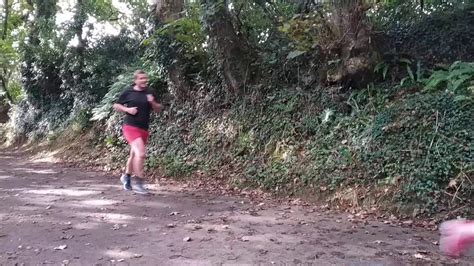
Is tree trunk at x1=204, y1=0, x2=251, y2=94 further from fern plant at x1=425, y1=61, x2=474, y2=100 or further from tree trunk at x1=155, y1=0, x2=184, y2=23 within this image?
fern plant at x1=425, y1=61, x2=474, y2=100

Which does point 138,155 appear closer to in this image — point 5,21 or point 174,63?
point 174,63

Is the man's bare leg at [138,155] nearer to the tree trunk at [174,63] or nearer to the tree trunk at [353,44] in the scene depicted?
the tree trunk at [353,44]

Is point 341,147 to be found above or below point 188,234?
above

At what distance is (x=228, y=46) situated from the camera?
10.3 meters

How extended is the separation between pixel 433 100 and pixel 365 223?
105 inches

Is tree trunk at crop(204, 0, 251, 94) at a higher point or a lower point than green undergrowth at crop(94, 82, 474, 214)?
higher

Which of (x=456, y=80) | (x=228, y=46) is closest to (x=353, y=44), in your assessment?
(x=456, y=80)

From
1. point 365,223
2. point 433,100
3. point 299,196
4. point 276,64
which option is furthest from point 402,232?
point 276,64

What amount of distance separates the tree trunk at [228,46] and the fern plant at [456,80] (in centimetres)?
416

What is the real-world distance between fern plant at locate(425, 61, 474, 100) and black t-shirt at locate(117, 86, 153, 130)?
486cm

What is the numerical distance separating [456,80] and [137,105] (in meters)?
5.34

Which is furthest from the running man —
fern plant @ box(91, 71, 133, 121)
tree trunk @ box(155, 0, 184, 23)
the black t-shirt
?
fern plant @ box(91, 71, 133, 121)

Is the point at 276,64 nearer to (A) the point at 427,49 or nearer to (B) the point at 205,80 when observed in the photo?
(B) the point at 205,80

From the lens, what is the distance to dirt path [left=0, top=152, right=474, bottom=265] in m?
4.57
